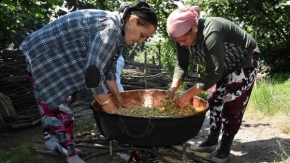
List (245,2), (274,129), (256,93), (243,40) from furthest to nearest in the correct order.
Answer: (245,2) → (256,93) → (274,129) → (243,40)

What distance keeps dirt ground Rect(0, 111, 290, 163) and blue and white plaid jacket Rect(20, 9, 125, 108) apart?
105 cm

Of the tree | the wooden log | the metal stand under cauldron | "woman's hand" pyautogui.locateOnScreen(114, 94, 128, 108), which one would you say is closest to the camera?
"woman's hand" pyautogui.locateOnScreen(114, 94, 128, 108)

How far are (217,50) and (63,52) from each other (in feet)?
4.39

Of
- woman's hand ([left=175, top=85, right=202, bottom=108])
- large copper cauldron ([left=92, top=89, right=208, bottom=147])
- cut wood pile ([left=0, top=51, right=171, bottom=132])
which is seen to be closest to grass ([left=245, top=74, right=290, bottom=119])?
woman's hand ([left=175, top=85, right=202, bottom=108])

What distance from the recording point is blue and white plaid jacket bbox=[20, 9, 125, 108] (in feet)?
8.51

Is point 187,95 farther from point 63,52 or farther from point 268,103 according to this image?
point 268,103

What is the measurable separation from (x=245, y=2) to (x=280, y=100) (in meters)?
3.79

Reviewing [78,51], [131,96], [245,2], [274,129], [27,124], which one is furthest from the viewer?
[245,2]

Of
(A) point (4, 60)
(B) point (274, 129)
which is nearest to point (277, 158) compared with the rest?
(B) point (274, 129)

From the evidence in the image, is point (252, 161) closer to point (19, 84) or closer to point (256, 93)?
point (256, 93)

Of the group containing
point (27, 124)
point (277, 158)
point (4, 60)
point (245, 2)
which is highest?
point (245, 2)

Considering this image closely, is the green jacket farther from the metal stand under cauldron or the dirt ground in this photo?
the dirt ground

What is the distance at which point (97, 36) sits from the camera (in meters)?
2.42

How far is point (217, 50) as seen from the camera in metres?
2.69
